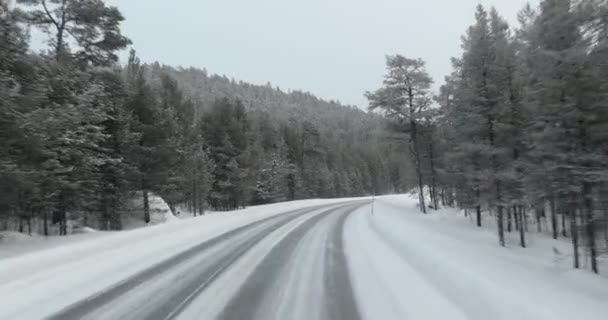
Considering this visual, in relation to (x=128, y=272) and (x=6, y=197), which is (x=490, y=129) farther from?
(x=6, y=197)

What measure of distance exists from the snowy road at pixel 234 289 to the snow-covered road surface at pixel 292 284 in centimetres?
2

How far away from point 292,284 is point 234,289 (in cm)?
122

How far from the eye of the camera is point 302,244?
13.8m

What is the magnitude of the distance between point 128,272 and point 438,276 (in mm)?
7140

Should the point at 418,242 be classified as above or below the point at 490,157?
below

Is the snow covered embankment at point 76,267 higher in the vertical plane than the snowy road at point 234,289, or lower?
higher

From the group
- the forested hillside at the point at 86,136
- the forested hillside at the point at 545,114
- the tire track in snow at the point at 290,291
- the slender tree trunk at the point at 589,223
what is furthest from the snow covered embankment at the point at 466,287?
the forested hillside at the point at 86,136

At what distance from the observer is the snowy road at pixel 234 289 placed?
6.26 m

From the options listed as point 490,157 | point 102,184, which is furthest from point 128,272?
point 490,157

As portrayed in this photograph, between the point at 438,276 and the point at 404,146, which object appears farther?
the point at 404,146

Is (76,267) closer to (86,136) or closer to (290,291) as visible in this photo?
(290,291)

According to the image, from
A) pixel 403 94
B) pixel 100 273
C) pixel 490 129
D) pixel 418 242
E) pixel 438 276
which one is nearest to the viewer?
pixel 438 276

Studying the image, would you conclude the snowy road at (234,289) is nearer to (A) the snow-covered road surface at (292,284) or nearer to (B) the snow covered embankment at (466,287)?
(A) the snow-covered road surface at (292,284)

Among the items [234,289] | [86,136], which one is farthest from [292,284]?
[86,136]
